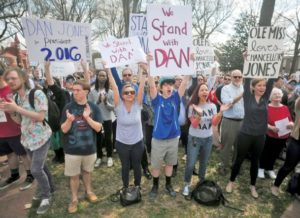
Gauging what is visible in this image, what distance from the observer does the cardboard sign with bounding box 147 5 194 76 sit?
3.61 meters

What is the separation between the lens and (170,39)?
12.2ft

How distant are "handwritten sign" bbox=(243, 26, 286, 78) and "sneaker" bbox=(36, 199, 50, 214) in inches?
154

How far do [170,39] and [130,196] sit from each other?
265cm

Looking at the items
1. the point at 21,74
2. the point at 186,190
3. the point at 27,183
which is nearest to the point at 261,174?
the point at 186,190

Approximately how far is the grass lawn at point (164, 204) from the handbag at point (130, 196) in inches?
3.3

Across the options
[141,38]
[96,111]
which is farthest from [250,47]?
[96,111]

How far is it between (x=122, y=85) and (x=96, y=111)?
1.97ft

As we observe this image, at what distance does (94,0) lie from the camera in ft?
86.1

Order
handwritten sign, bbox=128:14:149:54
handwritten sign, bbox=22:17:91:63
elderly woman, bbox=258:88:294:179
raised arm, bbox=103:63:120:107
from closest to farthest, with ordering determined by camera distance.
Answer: raised arm, bbox=103:63:120:107 < handwritten sign, bbox=22:17:91:63 < elderly woman, bbox=258:88:294:179 < handwritten sign, bbox=128:14:149:54

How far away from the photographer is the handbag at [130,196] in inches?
158

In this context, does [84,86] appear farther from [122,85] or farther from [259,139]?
[259,139]

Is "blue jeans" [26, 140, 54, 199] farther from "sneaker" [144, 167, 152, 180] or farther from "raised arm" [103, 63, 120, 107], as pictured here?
"sneaker" [144, 167, 152, 180]

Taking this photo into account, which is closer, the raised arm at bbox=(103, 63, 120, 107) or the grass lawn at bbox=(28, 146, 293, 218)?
the raised arm at bbox=(103, 63, 120, 107)

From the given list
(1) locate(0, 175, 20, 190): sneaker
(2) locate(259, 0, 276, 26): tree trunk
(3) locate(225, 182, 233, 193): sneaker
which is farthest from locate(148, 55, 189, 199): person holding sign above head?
(2) locate(259, 0, 276, 26): tree trunk
